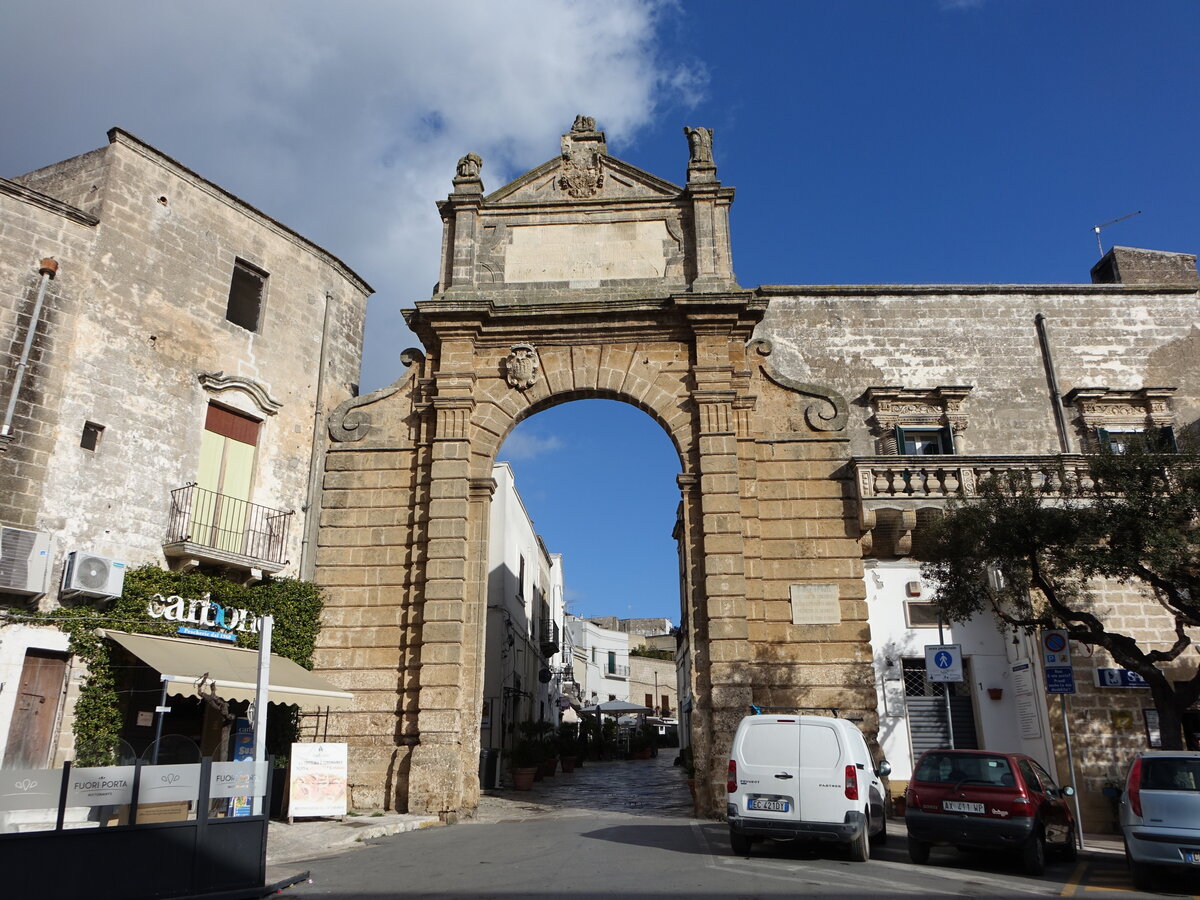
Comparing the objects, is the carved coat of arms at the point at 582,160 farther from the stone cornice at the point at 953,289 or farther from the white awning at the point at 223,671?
the white awning at the point at 223,671

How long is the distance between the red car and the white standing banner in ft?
27.2

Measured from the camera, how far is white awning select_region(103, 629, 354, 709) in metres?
12.4

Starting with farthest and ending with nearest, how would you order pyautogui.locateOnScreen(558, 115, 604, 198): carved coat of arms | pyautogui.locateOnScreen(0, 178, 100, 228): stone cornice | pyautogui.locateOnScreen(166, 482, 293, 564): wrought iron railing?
pyautogui.locateOnScreen(558, 115, 604, 198): carved coat of arms, pyautogui.locateOnScreen(166, 482, 293, 564): wrought iron railing, pyautogui.locateOnScreen(0, 178, 100, 228): stone cornice

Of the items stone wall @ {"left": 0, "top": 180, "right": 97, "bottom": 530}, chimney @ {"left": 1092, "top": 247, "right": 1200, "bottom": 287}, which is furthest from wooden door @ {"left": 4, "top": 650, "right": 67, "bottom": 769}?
chimney @ {"left": 1092, "top": 247, "right": 1200, "bottom": 287}

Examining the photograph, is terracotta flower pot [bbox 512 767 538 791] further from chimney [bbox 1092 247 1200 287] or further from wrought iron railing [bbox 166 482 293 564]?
chimney [bbox 1092 247 1200 287]

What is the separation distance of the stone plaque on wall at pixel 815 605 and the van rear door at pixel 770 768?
502cm

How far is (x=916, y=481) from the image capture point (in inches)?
640

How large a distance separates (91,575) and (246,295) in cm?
635

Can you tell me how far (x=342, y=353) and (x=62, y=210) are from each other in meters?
5.71

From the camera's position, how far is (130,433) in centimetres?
1425

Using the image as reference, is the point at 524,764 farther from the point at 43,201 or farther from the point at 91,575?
the point at 43,201

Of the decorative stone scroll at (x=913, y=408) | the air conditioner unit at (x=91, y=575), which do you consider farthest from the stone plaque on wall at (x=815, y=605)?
the air conditioner unit at (x=91, y=575)

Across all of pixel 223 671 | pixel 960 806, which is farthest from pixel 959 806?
Answer: pixel 223 671

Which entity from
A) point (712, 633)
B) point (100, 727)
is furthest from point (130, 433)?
point (712, 633)
